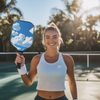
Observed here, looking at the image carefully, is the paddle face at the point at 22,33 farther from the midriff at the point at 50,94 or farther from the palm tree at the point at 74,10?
the palm tree at the point at 74,10

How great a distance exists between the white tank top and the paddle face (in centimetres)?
44

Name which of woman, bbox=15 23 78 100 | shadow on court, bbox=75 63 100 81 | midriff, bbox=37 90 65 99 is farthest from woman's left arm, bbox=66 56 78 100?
shadow on court, bbox=75 63 100 81

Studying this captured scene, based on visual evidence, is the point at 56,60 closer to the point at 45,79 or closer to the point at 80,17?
the point at 45,79

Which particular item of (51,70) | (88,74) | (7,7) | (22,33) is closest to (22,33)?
(22,33)

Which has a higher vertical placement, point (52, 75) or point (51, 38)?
point (51, 38)

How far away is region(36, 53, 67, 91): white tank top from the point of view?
2.03 metres

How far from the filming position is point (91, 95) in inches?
210

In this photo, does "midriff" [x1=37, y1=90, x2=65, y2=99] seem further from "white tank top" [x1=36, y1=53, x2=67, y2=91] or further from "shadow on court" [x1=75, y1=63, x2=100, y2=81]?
"shadow on court" [x1=75, y1=63, x2=100, y2=81]

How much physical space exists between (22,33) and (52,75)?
28.3 inches

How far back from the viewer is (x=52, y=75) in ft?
6.68

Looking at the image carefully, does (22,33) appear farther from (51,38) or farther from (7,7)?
(7,7)

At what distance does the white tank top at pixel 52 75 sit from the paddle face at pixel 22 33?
436 mm

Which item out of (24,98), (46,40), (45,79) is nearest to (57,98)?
(45,79)

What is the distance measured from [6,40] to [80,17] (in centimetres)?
1171
